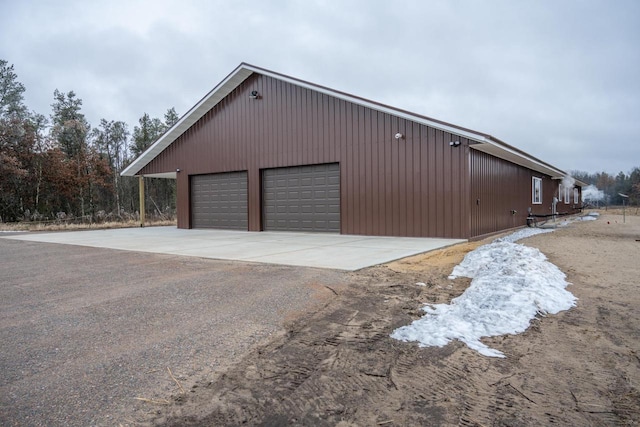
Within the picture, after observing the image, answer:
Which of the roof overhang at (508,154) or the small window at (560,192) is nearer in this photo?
the roof overhang at (508,154)

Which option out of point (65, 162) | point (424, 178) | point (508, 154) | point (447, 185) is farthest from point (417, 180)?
point (65, 162)

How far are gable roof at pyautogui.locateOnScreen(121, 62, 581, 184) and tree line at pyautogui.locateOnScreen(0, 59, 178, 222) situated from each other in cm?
906

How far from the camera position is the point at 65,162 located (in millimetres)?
26172

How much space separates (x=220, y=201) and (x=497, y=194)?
A: 10610 mm

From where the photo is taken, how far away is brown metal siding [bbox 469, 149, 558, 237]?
11.0 m

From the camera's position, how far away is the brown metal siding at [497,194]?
11000 millimetres

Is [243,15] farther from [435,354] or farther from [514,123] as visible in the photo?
[514,123]

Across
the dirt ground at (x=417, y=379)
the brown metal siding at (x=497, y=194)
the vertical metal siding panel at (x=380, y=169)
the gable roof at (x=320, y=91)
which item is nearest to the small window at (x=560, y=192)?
the gable roof at (x=320, y=91)

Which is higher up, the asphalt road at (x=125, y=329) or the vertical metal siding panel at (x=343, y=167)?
the vertical metal siding panel at (x=343, y=167)

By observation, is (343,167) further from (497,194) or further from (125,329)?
(125,329)

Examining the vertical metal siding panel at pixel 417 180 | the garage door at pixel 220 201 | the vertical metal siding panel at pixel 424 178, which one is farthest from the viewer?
the garage door at pixel 220 201

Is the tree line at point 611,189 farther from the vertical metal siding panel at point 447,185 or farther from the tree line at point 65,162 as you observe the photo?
the tree line at point 65,162

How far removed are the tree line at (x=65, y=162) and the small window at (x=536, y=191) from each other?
21.6 m

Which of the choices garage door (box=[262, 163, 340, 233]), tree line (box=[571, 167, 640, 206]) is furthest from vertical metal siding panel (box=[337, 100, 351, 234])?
tree line (box=[571, 167, 640, 206])
